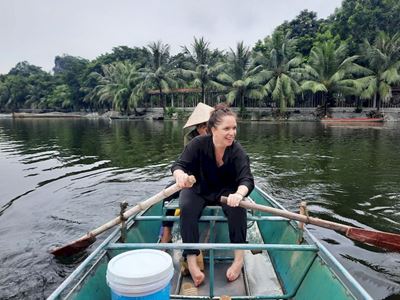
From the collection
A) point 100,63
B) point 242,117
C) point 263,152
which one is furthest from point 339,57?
point 100,63

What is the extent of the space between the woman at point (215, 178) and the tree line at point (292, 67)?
1065 inches

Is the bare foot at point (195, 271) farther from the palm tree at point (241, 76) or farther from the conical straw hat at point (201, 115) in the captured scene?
the palm tree at point (241, 76)

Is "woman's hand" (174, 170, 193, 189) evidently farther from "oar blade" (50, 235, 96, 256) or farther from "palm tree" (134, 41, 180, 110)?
"palm tree" (134, 41, 180, 110)

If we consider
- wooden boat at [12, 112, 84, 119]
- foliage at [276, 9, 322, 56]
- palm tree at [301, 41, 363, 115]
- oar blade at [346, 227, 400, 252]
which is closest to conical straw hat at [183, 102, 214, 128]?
oar blade at [346, 227, 400, 252]

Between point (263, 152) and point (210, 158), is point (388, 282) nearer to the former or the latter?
point (210, 158)

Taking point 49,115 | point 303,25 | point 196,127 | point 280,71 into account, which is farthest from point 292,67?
point 49,115

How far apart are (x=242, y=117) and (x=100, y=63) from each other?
29112mm

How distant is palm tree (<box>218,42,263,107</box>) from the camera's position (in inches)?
1227

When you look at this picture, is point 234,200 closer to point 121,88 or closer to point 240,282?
point 240,282

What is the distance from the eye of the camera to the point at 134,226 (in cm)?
355

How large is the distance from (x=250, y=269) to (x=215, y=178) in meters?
1.03

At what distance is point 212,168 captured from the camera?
3104 millimetres

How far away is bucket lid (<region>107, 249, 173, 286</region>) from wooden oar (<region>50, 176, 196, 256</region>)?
0.99m

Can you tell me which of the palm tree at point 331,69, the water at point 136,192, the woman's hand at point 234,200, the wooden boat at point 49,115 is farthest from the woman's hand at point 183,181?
the wooden boat at point 49,115
